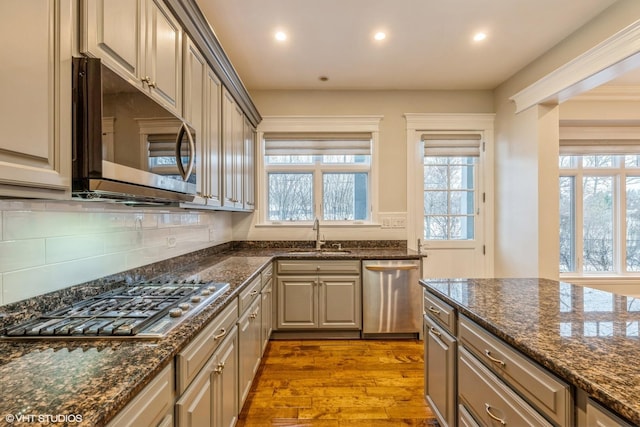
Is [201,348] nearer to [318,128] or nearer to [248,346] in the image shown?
[248,346]

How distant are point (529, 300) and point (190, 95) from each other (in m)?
2.16

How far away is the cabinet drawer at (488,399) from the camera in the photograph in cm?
102

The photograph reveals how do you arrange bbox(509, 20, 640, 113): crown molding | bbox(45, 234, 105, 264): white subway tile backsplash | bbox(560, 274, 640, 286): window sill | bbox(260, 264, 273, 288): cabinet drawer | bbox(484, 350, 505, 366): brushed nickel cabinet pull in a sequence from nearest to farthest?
bbox(484, 350, 505, 366): brushed nickel cabinet pull → bbox(45, 234, 105, 264): white subway tile backsplash → bbox(509, 20, 640, 113): crown molding → bbox(260, 264, 273, 288): cabinet drawer → bbox(560, 274, 640, 286): window sill

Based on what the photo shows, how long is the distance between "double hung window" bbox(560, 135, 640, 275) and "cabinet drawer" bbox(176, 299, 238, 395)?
4.53 m

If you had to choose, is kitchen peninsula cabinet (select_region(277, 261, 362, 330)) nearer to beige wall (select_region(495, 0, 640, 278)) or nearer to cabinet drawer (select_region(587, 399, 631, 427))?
beige wall (select_region(495, 0, 640, 278))

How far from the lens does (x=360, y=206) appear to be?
3838 millimetres

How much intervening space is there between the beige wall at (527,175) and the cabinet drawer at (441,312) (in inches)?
74.6

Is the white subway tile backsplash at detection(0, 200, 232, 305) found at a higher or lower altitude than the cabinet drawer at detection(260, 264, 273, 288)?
higher

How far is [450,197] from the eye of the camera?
3871 mm

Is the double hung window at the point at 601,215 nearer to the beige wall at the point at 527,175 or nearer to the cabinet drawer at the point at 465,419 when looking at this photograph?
the beige wall at the point at 527,175

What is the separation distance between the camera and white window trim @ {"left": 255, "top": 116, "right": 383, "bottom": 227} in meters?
3.73

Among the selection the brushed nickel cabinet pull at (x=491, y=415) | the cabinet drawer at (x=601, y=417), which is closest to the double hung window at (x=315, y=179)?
the brushed nickel cabinet pull at (x=491, y=415)

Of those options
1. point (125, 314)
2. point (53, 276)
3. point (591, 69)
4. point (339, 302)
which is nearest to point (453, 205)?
point (591, 69)

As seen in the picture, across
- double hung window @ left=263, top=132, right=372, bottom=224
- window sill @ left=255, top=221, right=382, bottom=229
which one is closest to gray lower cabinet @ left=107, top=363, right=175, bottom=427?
window sill @ left=255, top=221, right=382, bottom=229
